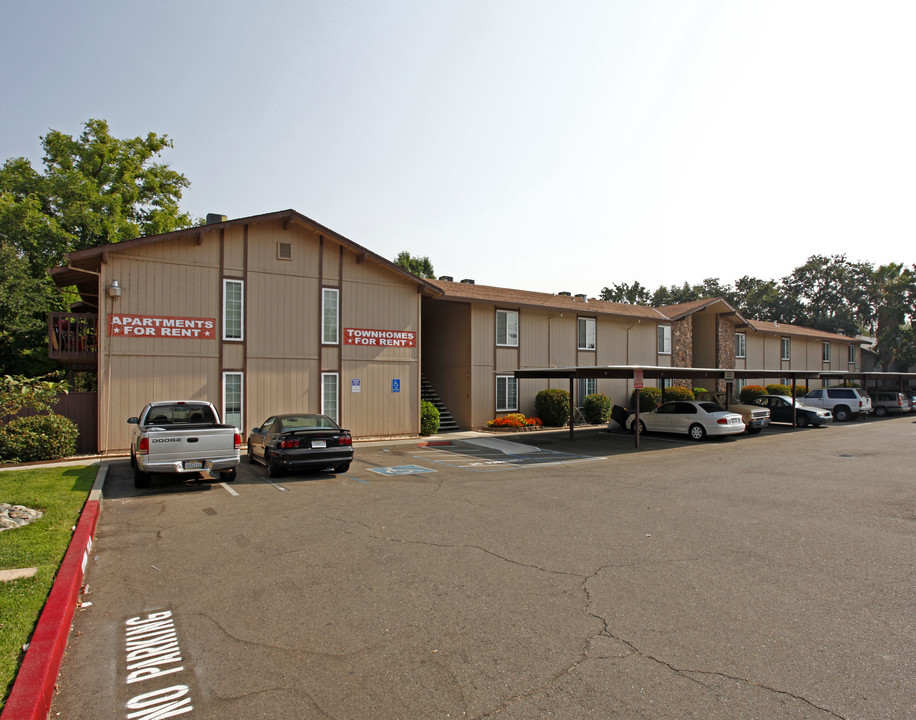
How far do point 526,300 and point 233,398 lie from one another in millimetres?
13497

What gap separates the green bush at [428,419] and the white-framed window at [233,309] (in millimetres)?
6990

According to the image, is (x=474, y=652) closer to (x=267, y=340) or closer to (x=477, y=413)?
(x=267, y=340)

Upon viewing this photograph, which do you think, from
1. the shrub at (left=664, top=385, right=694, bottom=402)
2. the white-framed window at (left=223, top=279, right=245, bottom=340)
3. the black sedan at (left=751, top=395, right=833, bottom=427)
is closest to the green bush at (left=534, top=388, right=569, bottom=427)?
the shrub at (left=664, top=385, right=694, bottom=402)

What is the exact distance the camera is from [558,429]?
2439 centimetres

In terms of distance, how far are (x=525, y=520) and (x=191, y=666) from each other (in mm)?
5191

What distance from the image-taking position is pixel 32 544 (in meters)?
6.53

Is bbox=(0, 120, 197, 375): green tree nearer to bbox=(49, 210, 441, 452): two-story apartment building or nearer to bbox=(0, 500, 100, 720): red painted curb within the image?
bbox=(49, 210, 441, 452): two-story apartment building

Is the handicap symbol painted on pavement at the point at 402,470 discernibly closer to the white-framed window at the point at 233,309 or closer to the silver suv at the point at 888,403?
the white-framed window at the point at 233,309

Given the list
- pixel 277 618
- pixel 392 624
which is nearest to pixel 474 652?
pixel 392 624

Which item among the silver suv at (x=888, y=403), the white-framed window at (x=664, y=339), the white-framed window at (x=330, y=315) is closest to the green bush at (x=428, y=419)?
the white-framed window at (x=330, y=315)

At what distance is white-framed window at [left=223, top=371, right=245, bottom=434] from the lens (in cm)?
1773

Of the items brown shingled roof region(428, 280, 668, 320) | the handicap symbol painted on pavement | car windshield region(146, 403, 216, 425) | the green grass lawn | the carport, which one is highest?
brown shingled roof region(428, 280, 668, 320)

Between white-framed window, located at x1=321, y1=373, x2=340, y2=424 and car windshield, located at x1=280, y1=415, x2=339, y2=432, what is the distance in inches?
228

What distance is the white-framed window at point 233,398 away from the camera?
1773 centimetres
